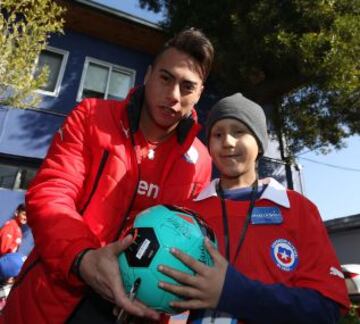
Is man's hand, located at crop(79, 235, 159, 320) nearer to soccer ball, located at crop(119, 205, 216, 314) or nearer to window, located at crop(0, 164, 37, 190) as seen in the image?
soccer ball, located at crop(119, 205, 216, 314)

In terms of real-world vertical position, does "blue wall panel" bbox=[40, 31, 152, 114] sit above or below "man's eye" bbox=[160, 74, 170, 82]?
above

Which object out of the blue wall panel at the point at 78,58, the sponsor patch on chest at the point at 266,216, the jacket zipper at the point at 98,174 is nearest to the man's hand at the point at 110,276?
the jacket zipper at the point at 98,174

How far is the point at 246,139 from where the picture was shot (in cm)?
230

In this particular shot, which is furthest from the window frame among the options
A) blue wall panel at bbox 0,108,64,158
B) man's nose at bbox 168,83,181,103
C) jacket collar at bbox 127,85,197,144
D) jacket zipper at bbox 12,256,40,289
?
man's nose at bbox 168,83,181,103

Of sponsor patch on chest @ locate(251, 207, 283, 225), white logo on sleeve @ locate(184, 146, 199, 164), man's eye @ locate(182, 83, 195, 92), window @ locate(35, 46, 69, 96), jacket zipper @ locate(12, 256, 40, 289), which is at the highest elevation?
window @ locate(35, 46, 69, 96)

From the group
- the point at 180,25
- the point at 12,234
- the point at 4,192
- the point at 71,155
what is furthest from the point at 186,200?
the point at 180,25

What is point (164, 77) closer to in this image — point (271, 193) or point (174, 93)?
point (174, 93)

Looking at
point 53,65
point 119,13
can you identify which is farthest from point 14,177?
point 119,13

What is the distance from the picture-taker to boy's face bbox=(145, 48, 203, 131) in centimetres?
234

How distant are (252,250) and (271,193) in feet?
1.36

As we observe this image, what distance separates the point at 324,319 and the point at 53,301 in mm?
1273

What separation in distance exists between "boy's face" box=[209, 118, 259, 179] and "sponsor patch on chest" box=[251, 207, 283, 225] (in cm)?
33

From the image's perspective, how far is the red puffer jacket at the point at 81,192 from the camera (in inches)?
64.2

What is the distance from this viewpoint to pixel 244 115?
93.7 inches
